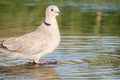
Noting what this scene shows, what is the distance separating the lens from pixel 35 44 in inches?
452

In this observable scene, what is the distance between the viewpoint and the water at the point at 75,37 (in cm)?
1062

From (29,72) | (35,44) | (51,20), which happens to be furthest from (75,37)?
(29,72)

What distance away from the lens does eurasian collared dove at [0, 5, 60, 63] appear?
11.3 metres

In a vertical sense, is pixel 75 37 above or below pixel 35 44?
below

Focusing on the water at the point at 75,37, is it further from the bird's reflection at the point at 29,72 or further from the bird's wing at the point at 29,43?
the bird's wing at the point at 29,43

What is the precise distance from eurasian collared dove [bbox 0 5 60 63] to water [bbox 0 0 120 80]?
0.81ft

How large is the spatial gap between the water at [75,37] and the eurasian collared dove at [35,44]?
0.81ft

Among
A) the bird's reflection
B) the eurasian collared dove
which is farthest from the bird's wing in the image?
the bird's reflection

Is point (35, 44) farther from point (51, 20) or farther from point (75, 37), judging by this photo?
point (75, 37)

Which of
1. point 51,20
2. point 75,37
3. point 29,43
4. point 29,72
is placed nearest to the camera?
point 29,72

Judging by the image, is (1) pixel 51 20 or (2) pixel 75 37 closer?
(1) pixel 51 20

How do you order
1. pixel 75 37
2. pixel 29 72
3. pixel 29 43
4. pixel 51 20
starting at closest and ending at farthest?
pixel 29 72, pixel 29 43, pixel 51 20, pixel 75 37

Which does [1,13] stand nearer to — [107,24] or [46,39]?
[107,24]

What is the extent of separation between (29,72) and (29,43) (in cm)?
79
